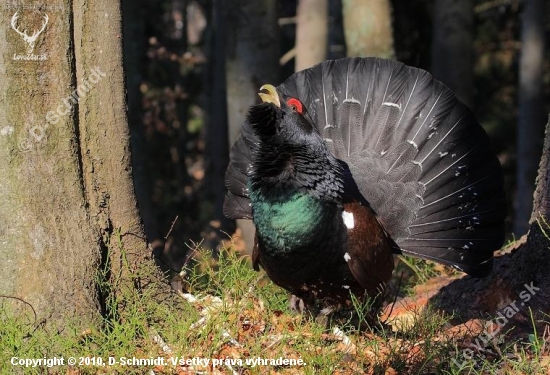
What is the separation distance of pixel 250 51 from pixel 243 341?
387 cm

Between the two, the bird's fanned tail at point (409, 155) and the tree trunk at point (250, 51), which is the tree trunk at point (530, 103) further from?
the bird's fanned tail at point (409, 155)

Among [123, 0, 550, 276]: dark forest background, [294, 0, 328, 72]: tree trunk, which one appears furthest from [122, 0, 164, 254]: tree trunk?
[294, 0, 328, 72]: tree trunk

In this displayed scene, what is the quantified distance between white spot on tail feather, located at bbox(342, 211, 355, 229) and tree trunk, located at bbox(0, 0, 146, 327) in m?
1.37

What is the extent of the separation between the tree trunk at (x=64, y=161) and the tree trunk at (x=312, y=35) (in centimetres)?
387

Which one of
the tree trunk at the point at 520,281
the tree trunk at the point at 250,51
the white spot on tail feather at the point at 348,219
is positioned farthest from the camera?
the tree trunk at the point at 250,51

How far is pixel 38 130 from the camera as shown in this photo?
4.40 meters

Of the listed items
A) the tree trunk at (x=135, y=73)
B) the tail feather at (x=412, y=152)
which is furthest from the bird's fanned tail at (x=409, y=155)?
the tree trunk at (x=135, y=73)

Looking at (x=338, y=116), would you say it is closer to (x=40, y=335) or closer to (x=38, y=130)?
(x=38, y=130)

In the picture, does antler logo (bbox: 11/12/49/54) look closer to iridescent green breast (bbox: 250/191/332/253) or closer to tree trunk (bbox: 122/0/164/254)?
iridescent green breast (bbox: 250/191/332/253)

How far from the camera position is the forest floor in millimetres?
4219

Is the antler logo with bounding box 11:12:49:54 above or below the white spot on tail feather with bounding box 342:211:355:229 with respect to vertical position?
above

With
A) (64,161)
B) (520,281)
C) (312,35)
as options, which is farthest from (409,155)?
(312,35)

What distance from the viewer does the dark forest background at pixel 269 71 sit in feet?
26.0

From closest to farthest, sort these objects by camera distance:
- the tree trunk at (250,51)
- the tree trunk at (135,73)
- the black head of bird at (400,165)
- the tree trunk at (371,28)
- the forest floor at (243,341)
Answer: the forest floor at (243,341) < the black head of bird at (400,165) < the tree trunk at (250,51) < the tree trunk at (371,28) < the tree trunk at (135,73)
